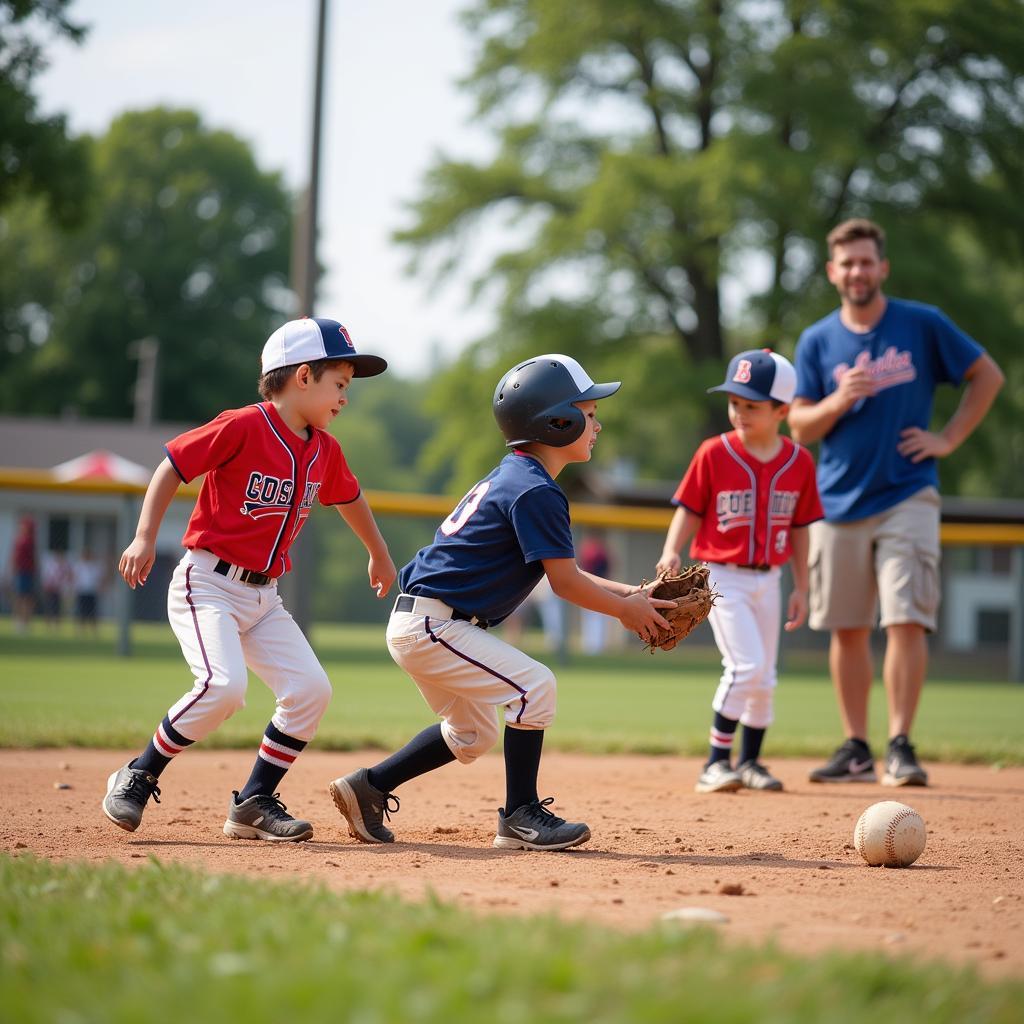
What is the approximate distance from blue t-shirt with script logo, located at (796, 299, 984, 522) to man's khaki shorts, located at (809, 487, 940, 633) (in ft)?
0.29

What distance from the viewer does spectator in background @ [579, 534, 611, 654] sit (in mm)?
23094

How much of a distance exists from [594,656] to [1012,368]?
10413mm

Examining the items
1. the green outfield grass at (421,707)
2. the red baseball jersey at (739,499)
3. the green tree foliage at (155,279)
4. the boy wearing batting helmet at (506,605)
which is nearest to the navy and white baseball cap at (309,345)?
the boy wearing batting helmet at (506,605)

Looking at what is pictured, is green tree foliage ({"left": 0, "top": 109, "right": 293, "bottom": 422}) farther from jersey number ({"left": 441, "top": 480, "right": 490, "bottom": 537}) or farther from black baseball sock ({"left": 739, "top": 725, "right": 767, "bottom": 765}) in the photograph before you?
jersey number ({"left": 441, "top": 480, "right": 490, "bottom": 537})

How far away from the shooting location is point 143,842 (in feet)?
14.7

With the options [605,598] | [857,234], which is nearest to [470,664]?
[605,598]

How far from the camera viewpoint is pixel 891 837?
4.26 m

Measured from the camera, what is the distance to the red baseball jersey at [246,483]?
4.74 metres

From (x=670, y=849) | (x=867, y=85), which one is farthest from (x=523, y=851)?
(x=867, y=85)

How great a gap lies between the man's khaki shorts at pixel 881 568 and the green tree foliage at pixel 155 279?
145ft

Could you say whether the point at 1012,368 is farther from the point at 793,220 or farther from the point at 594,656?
the point at 594,656

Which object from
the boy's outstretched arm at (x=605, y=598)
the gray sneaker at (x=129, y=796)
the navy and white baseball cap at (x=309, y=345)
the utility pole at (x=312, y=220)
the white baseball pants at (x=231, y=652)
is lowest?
the gray sneaker at (x=129, y=796)

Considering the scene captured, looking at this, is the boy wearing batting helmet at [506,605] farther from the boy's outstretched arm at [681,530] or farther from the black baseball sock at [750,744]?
the black baseball sock at [750,744]

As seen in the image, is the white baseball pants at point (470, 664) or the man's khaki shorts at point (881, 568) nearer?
the white baseball pants at point (470, 664)
